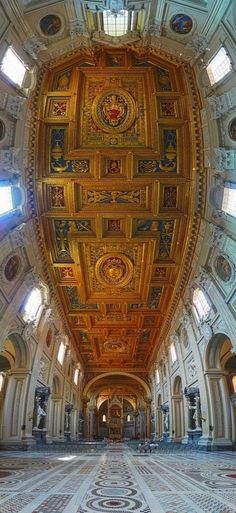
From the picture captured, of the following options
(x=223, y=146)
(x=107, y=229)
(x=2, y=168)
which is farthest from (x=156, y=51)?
(x=107, y=229)

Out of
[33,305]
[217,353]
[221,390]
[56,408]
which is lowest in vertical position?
[56,408]

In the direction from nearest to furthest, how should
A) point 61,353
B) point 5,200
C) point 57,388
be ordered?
point 5,200, point 61,353, point 57,388

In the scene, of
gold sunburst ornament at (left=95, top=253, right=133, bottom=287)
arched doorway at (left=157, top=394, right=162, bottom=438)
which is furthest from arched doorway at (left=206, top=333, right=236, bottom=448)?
arched doorway at (left=157, top=394, right=162, bottom=438)

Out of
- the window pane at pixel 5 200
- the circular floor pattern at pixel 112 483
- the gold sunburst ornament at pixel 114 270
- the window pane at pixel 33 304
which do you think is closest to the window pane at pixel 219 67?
the window pane at pixel 5 200

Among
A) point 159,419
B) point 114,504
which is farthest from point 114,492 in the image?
point 159,419

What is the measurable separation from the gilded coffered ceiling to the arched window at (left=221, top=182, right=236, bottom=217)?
6.16 feet

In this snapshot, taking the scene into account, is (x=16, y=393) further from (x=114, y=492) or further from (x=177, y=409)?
(x=114, y=492)

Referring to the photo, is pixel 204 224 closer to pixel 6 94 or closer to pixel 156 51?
pixel 156 51

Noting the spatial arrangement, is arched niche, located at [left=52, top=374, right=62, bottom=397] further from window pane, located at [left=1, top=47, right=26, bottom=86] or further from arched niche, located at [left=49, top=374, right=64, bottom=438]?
window pane, located at [left=1, top=47, right=26, bottom=86]

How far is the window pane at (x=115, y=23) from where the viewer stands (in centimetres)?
1090

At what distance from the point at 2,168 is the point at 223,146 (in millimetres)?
7842

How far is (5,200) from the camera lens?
13.4 m

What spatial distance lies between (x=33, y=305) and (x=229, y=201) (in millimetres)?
11171

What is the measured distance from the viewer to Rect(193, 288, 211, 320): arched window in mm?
17984
